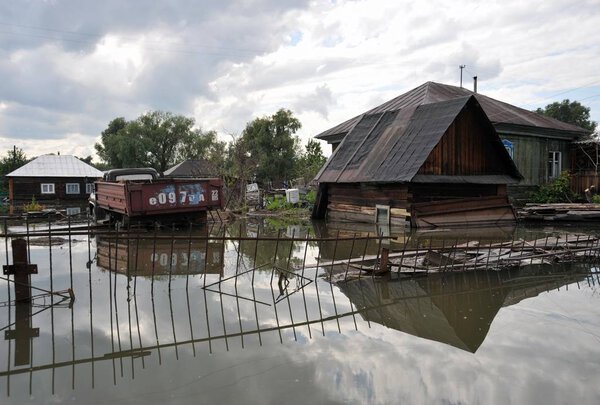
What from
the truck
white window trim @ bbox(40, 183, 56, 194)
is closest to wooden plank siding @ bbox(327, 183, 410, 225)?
the truck

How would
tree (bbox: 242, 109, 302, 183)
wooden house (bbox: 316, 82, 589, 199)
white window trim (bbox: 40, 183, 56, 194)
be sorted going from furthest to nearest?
tree (bbox: 242, 109, 302, 183) < white window trim (bbox: 40, 183, 56, 194) < wooden house (bbox: 316, 82, 589, 199)

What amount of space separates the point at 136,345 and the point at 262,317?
5.82 ft

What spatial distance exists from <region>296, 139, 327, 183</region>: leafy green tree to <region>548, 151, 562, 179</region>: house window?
17.0m

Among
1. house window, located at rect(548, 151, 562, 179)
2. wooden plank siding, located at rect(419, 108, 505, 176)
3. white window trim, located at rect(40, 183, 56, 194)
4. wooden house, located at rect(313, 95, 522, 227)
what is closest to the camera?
wooden house, located at rect(313, 95, 522, 227)

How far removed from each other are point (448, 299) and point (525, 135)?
2221cm

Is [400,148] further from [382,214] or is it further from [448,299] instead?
[448,299]

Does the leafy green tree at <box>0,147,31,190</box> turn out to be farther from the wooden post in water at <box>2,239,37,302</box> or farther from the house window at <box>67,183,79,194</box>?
the wooden post in water at <box>2,239,37,302</box>

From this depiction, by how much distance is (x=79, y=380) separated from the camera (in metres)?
4.74

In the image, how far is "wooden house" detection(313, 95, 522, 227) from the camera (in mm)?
18141

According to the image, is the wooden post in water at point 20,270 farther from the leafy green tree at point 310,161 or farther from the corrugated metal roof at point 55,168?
the corrugated metal roof at point 55,168

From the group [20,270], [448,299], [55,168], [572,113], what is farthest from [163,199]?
[572,113]

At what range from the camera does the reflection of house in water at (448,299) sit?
6.33 m

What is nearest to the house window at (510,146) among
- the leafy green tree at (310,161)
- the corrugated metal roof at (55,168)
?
the leafy green tree at (310,161)

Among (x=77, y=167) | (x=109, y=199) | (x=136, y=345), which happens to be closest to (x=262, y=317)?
(x=136, y=345)
